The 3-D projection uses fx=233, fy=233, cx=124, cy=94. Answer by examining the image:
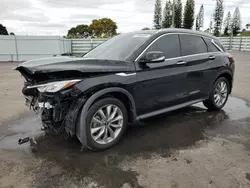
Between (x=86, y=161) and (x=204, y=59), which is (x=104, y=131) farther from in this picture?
(x=204, y=59)

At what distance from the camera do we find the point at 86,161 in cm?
312

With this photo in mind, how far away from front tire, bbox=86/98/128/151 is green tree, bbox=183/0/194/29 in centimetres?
6268

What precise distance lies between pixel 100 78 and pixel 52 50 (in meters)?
17.5

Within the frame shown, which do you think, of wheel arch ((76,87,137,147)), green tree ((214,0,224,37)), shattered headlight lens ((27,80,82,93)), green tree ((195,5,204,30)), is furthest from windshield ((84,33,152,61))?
green tree ((195,5,204,30))

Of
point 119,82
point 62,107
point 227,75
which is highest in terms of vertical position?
point 119,82

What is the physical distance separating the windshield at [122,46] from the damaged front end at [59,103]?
1033mm

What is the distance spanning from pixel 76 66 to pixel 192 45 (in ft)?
8.35

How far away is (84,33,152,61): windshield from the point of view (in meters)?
3.79

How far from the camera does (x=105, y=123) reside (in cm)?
339

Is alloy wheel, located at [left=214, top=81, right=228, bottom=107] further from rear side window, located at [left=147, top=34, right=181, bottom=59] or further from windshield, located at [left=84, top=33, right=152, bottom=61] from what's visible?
windshield, located at [left=84, top=33, right=152, bottom=61]

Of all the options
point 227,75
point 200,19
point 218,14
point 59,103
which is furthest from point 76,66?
point 200,19

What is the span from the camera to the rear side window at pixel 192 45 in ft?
14.4

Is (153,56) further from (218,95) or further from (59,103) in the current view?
(218,95)

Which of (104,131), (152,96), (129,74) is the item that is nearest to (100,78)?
(129,74)
